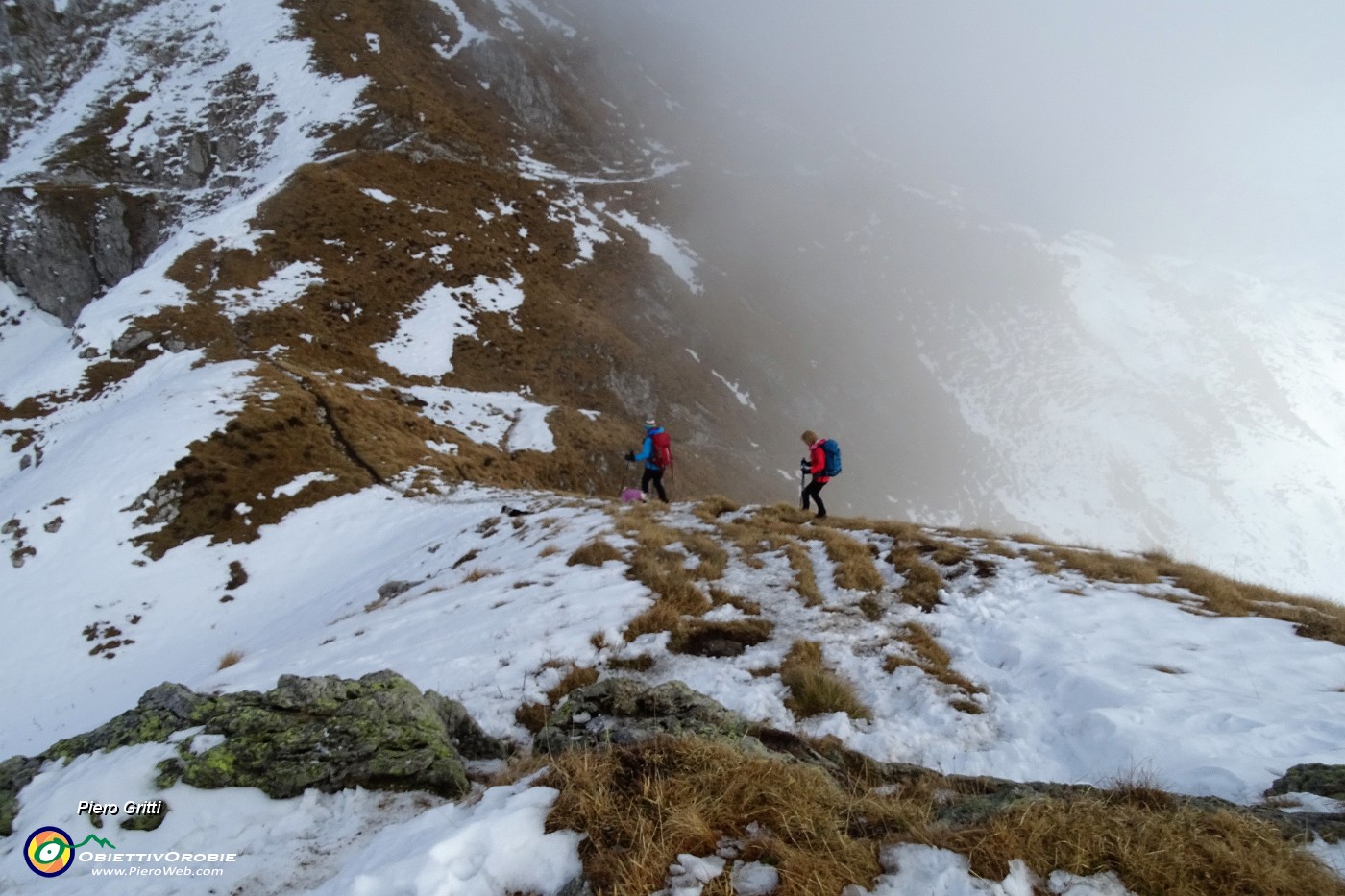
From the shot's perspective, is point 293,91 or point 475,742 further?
point 293,91

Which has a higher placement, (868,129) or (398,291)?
(868,129)

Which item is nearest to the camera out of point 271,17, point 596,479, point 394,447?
point 394,447

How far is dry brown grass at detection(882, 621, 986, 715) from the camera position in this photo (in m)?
5.84

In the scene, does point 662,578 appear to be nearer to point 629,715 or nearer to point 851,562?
point 851,562

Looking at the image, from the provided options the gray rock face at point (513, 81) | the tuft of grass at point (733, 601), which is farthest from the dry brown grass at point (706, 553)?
the gray rock face at point (513, 81)

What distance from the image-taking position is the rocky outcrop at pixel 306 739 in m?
3.96

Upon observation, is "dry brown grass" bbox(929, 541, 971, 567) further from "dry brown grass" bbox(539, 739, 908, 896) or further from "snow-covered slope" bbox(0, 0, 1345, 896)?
"dry brown grass" bbox(539, 739, 908, 896)

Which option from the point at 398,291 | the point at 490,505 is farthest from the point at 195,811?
the point at 398,291

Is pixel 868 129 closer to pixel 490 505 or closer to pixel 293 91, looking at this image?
pixel 293 91

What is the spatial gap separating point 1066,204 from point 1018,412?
336 feet

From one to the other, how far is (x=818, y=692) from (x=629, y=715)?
2090mm

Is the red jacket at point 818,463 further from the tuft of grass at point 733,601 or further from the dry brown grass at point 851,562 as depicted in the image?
the tuft of grass at point 733,601

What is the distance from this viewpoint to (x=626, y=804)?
306 centimetres

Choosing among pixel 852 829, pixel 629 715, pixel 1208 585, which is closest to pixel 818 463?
pixel 1208 585
